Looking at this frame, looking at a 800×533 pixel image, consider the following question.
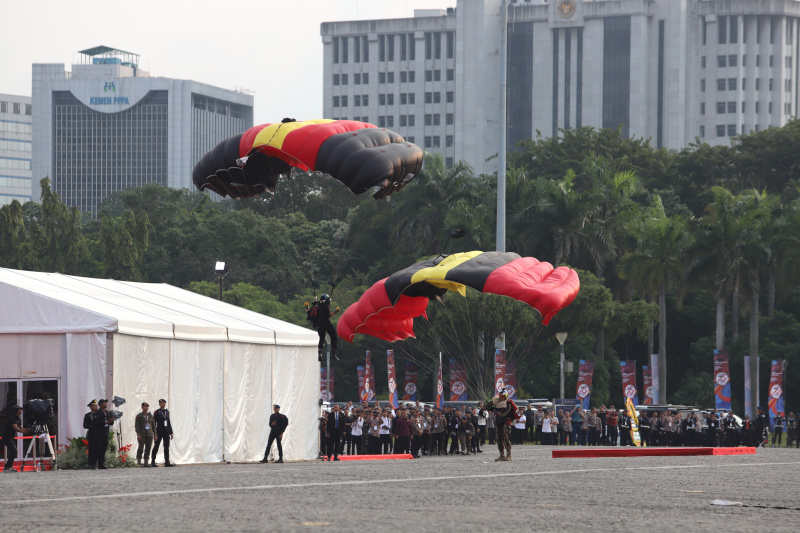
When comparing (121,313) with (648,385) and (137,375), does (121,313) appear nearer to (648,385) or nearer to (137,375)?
(137,375)

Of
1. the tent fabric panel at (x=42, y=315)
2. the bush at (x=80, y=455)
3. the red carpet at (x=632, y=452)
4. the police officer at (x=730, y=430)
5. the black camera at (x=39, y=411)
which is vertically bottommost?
the police officer at (x=730, y=430)

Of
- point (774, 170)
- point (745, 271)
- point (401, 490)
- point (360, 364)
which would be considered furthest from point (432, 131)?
point (401, 490)

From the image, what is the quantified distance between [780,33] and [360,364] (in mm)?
92511

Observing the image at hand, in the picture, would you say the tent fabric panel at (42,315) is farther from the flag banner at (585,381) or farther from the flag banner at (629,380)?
the flag banner at (629,380)

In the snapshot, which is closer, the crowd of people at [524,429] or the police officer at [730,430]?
the crowd of people at [524,429]

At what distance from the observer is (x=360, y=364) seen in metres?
65.4

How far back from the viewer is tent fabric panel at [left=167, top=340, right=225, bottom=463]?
78.7 ft

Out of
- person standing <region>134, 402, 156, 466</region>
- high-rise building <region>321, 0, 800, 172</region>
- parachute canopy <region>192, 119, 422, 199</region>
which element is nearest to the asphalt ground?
person standing <region>134, 402, 156, 466</region>

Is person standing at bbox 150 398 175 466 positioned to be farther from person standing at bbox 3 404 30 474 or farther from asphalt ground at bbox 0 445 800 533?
person standing at bbox 3 404 30 474

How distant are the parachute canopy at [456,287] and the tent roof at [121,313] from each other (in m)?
2.19

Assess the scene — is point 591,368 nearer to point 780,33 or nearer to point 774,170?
point 774,170

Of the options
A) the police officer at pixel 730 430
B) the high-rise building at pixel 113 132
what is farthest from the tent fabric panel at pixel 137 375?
the high-rise building at pixel 113 132

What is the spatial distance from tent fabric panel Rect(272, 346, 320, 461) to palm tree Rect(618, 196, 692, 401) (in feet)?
→ 94.6

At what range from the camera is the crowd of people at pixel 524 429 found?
104 feet
